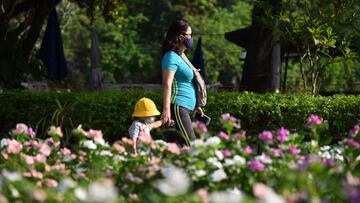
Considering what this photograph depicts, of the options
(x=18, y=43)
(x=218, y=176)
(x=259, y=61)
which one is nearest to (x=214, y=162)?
(x=218, y=176)

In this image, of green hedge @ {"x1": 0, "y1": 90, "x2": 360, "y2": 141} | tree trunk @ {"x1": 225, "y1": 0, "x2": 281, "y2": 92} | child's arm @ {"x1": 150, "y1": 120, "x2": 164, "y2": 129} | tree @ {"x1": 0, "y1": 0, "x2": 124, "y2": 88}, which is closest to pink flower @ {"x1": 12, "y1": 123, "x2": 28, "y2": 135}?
child's arm @ {"x1": 150, "y1": 120, "x2": 164, "y2": 129}

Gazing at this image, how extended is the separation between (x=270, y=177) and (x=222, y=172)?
0.25 metres

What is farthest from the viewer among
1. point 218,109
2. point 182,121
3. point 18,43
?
point 18,43

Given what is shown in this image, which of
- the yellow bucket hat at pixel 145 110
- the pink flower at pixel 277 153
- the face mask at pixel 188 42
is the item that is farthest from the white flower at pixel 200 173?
the yellow bucket hat at pixel 145 110

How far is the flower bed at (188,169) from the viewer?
9.21ft

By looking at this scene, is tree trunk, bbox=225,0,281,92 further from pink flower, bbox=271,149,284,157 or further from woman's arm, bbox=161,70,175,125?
pink flower, bbox=271,149,284,157

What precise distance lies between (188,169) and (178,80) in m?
2.73

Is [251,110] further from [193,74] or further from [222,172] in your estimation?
[222,172]

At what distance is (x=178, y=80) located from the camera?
6289 millimetres

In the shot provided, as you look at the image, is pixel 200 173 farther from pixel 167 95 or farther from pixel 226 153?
pixel 167 95

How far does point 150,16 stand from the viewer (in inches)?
2132

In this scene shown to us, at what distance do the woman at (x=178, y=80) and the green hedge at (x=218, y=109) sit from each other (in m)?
2.93

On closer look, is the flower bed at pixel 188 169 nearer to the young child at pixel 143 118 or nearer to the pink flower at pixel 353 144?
the pink flower at pixel 353 144

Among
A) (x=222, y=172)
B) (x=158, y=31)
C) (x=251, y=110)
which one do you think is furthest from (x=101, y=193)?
(x=158, y=31)
